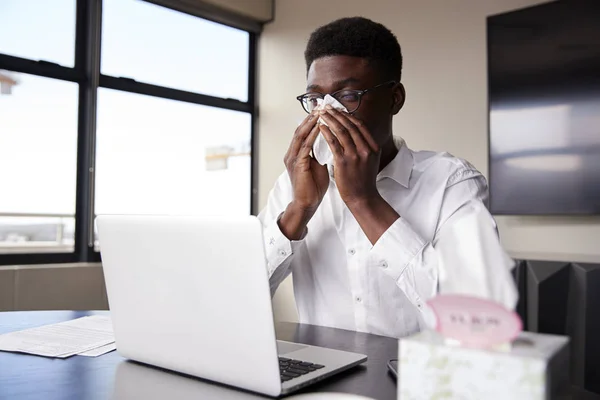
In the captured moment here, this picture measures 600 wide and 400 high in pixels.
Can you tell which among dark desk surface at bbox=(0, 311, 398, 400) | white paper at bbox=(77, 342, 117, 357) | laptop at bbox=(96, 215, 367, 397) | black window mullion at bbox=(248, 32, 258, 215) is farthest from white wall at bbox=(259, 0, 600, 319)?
white paper at bbox=(77, 342, 117, 357)

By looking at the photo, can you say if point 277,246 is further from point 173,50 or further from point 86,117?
point 173,50

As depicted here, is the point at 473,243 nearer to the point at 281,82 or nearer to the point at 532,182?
the point at 532,182

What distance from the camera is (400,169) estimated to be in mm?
1383

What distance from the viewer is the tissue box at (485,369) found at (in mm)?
400

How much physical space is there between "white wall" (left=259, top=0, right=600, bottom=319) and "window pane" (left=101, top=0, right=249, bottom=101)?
0.51 metres

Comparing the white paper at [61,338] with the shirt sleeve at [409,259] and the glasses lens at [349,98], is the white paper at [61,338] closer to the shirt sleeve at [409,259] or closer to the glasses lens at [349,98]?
the shirt sleeve at [409,259]

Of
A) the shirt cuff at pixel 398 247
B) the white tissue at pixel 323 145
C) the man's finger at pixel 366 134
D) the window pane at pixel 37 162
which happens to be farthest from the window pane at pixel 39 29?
the shirt cuff at pixel 398 247

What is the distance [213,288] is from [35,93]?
2.66 metres

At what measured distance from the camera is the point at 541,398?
0.39 meters

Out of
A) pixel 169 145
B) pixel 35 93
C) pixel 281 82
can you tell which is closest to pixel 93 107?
pixel 35 93

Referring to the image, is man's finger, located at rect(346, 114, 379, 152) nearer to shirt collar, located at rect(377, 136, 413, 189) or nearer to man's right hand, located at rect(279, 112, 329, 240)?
man's right hand, located at rect(279, 112, 329, 240)

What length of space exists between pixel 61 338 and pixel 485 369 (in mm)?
904

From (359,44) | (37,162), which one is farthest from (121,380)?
(37,162)

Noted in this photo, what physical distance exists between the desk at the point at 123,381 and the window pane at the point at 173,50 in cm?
262
